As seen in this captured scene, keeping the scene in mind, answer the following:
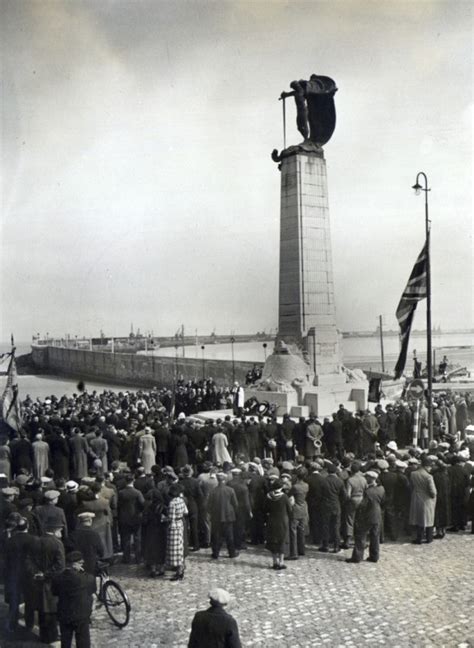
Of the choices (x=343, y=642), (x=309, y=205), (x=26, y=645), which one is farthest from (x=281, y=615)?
(x=309, y=205)

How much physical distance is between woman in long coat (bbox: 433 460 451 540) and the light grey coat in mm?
476

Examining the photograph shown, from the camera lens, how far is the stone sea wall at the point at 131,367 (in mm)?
42519

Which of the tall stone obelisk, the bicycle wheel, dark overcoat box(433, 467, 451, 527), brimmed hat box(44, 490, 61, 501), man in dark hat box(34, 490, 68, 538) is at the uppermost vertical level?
the tall stone obelisk

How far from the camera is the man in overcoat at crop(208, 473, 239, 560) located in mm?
9484

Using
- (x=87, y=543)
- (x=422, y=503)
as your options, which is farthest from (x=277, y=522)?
(x=87, y=543)

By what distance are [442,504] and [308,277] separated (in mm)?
12719

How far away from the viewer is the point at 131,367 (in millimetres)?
60812

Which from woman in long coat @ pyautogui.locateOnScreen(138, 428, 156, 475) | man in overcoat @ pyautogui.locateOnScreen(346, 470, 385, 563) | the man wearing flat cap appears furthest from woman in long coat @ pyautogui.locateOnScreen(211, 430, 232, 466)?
the man wearing flat cap

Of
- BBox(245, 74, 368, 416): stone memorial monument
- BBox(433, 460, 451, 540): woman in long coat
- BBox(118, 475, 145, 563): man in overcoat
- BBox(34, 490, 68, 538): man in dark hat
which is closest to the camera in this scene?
BBox(34, 490, 68, 538): man in dark hat

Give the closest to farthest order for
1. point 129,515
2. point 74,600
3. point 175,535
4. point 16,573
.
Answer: point 74,600 < point 16,573 < point 175,535 < point 129,515

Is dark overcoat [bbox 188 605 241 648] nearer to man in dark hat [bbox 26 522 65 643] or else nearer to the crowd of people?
the crowd of people

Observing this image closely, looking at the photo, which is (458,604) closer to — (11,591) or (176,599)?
(176,599)

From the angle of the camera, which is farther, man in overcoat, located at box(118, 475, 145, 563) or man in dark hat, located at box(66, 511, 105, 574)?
man in overcoat, located at box(118, 475, 145, 563)

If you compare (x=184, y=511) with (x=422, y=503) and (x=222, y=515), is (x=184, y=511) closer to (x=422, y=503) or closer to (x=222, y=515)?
(x=222, y=515)
